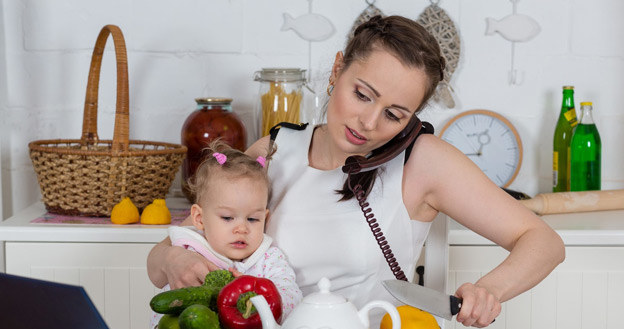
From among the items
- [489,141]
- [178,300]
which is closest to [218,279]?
[178,300]

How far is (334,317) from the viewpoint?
803 millimetres

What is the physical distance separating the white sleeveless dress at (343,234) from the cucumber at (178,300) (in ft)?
1.83

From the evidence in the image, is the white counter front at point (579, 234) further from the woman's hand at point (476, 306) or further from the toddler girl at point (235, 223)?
the woman's hand at point (476, 306)

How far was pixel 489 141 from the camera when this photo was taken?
2422 mm

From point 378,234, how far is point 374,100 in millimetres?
285

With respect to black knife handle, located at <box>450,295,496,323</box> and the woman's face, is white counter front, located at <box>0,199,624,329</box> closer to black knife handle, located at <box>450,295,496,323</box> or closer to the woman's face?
the woman's face

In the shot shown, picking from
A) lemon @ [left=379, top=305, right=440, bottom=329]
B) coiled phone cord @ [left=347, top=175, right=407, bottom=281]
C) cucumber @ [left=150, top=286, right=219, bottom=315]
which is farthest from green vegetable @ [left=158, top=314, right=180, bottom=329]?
coiled phone cord @ [left=347, top=175, right=407, bottom=281]

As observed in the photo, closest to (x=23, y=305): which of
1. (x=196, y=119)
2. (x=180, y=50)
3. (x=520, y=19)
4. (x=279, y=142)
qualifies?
(x=279, y=142)

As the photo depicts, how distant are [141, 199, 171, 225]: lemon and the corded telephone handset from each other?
747mm

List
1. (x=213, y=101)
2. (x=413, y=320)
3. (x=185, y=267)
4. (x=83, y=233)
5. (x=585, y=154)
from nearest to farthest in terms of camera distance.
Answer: (x=413, y=320), (x=185, y=267), (x=83, y=233), (x=213, y=101), (x=585, y=154)

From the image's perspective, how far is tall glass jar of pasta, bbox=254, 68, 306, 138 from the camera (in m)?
2.21

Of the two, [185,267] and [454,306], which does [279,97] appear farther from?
[454,306]

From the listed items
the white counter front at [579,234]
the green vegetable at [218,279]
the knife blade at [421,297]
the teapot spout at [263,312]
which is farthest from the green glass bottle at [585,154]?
the teapot spout at [263,312]

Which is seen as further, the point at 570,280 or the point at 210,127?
the point at 210,127
